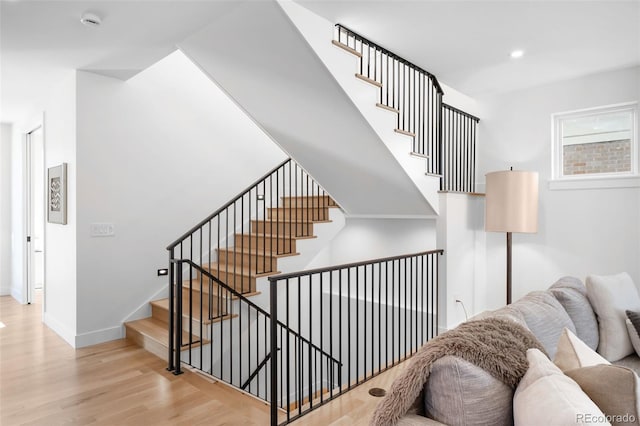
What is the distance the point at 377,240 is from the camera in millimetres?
4941

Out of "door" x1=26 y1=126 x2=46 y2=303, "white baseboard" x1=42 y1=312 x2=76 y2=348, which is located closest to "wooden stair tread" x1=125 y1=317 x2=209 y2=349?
"white baseboard" x1=42 y1=312 x2=76 y2=348

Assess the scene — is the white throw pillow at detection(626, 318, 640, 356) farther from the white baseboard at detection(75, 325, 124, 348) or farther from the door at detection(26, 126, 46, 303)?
the door at detection(26, 126, 46, 303)

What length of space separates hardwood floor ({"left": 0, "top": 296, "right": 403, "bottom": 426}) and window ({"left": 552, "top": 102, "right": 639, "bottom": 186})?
309cm

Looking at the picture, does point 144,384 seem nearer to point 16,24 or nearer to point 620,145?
point 16,24

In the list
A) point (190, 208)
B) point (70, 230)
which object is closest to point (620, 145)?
point (190, 208)

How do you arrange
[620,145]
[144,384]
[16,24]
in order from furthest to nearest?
1. [620,145]
2. [144,384]
3. [16,24]

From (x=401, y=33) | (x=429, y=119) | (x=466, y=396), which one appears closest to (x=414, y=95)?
(x=429, y=119)

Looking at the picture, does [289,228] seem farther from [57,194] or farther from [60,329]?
[60,329]

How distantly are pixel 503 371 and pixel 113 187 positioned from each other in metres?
3.80

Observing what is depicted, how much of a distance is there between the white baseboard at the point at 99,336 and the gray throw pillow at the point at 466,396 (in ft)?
11.6

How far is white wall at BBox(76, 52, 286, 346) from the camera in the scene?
360 centimetres

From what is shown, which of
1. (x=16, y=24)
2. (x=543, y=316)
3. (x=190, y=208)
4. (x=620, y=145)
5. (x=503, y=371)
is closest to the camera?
(x=503, y=371)

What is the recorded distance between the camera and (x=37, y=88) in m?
4.00

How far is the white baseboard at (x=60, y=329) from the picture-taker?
356 centimetres
